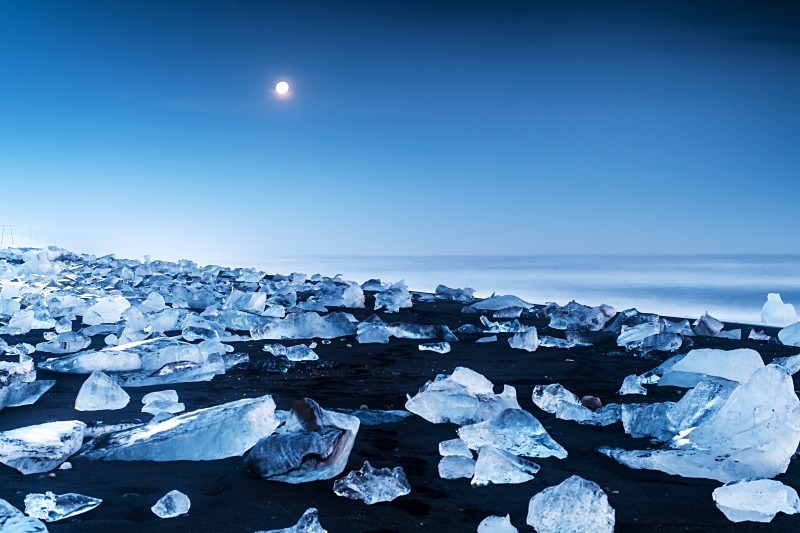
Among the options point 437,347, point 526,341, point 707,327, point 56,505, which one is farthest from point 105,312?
point 707,327

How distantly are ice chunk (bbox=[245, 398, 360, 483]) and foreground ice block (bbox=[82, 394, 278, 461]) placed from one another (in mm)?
147

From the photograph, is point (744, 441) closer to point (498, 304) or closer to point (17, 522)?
point (17, 522)

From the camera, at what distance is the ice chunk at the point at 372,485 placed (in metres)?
1.62

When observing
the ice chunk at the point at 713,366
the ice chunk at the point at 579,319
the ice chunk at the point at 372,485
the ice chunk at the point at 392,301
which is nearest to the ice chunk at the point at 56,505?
the ice chunk at the point at 372,485

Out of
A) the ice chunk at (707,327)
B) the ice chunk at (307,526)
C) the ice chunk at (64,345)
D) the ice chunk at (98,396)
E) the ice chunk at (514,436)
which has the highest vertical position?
the ice chunk at (707,327)

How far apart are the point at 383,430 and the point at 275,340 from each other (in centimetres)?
228

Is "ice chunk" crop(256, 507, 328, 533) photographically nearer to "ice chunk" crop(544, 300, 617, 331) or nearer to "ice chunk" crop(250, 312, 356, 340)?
"ice chunk" crop(250, 312, 356, 340)

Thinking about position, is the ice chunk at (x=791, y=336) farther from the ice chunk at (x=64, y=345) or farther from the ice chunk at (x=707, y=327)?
the ice chunk at (x=64, y=345)

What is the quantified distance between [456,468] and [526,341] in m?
2.33

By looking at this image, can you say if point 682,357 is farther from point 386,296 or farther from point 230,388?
point 386,296

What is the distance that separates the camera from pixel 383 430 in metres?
2.25

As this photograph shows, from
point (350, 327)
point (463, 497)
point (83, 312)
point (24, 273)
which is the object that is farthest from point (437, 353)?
point (24, 273)

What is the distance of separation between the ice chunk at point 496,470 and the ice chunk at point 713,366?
141 centimetres

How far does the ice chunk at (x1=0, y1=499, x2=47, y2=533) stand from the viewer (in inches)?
54.0
